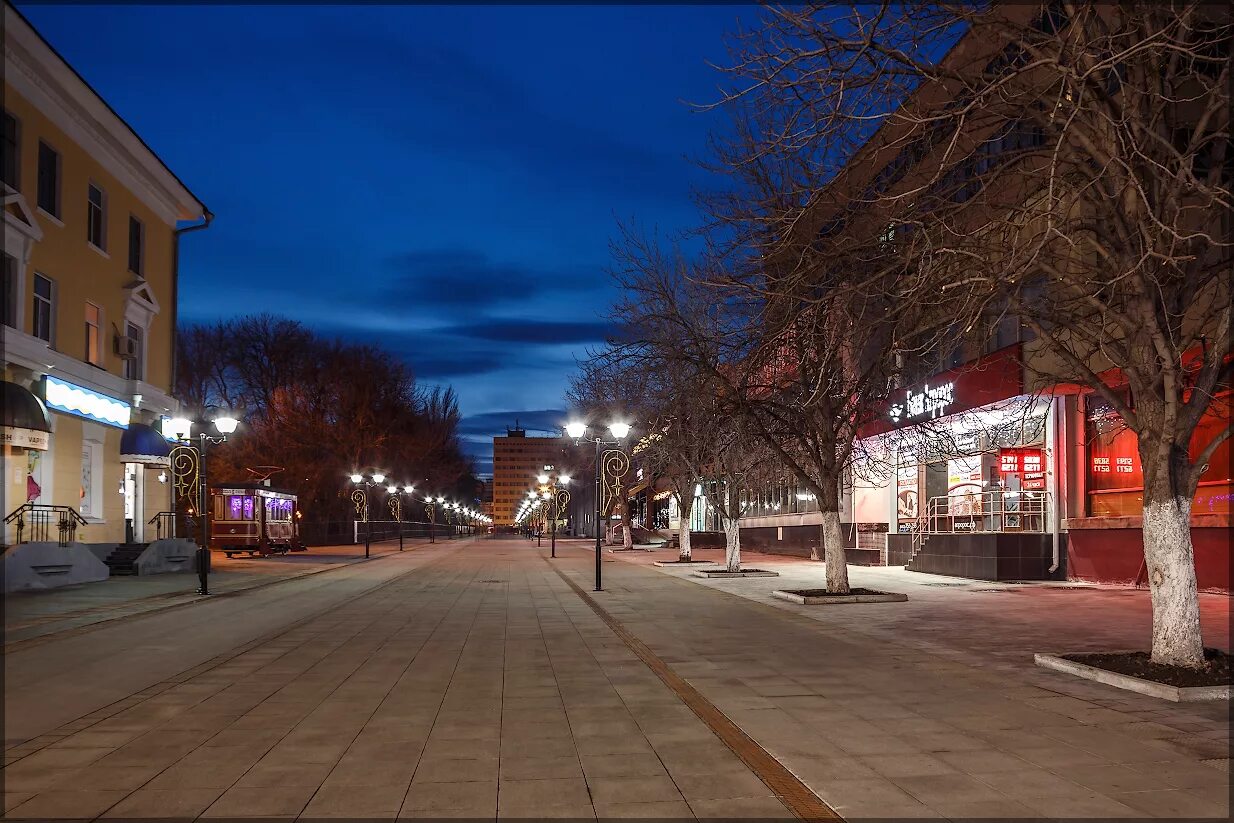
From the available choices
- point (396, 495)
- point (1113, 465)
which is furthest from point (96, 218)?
point (396, 495)

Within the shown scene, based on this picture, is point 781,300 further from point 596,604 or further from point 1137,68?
point 596,604

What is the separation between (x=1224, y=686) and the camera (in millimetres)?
9141

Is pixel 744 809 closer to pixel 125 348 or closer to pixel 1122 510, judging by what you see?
pixel 1122 510

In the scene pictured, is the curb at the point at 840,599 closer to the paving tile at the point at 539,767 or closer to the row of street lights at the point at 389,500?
the paving tile at the point at 539,767

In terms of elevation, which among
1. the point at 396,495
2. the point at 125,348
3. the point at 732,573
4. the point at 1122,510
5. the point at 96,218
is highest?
the point at 96,218

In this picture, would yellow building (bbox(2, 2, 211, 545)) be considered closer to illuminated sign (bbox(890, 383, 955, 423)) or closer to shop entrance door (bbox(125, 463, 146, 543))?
shop entrance door (bbox(125, 463, 146, 543))

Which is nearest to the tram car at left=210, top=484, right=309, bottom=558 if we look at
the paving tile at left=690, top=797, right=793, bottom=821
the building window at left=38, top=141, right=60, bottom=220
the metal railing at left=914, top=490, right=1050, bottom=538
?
the building window at left=38, top=141, right=60, bottom=220

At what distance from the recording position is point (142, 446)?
97.0ft

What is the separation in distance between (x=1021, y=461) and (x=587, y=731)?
21654 mm

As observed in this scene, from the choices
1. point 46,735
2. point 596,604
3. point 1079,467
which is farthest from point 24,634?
point 1079,467

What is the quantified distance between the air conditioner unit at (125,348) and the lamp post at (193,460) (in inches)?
95.1

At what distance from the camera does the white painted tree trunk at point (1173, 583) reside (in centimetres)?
980

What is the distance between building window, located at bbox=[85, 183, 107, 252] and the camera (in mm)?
27875

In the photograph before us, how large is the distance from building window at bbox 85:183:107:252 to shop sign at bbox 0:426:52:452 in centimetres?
778
